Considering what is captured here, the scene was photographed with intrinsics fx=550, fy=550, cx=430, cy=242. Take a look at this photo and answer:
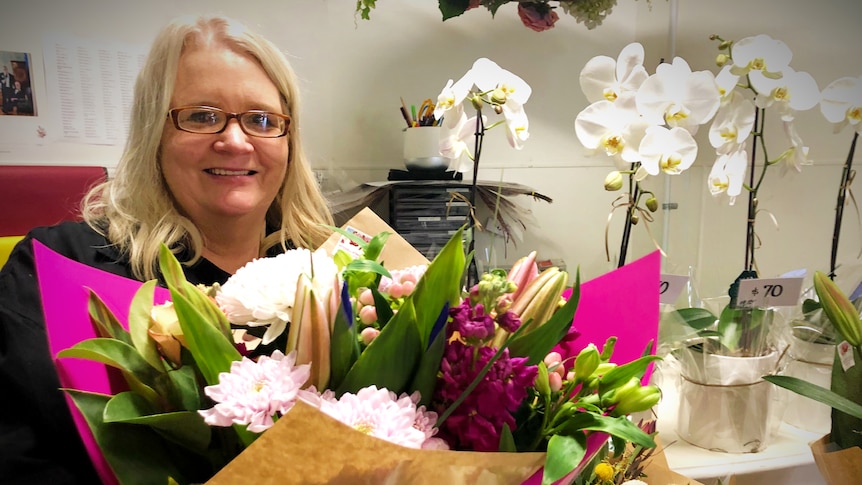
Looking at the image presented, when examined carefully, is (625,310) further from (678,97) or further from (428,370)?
(678,97)

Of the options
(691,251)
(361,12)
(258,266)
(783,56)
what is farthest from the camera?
(691,251)

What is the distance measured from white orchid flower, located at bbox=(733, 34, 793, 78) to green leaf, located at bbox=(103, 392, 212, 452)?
919 millimetres

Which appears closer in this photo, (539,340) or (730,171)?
(539,340)

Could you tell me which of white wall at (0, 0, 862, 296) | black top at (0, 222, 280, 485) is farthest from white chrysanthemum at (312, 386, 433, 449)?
white wall at (0, 0, 862, 296)

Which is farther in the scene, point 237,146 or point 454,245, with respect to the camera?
point 237,146

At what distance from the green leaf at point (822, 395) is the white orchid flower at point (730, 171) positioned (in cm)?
Result: 31

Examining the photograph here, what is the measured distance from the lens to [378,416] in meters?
0.33

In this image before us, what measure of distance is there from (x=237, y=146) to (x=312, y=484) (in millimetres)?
737

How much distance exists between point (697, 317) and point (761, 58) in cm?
43

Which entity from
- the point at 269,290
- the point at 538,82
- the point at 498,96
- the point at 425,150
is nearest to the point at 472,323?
the point at 269,290

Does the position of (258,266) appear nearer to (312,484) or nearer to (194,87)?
(312,484)

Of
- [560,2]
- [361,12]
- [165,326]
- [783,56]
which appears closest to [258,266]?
[165,326]

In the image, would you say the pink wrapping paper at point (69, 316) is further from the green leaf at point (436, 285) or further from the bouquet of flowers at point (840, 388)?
the bouquet of flowers at point (840, 388)

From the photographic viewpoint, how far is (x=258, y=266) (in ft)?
1.41
